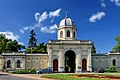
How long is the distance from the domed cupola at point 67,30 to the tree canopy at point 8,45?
92.0ft

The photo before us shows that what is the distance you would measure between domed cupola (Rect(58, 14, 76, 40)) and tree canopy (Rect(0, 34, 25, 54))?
28.1 meters

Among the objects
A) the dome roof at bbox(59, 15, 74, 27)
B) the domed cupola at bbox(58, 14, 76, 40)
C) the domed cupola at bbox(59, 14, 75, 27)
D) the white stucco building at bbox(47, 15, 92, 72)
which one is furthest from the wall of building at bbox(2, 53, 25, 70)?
the dome roof at bbox(59, 15, 74, 27)

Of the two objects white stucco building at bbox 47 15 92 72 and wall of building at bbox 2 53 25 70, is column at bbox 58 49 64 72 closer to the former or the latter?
white stucco building at bbox 47 15 92 72

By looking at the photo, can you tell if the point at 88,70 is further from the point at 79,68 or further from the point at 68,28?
the point at 68,28

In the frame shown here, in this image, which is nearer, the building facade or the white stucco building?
the white stucco building

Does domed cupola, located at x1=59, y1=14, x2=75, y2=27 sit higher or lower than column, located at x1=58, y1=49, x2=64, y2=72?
higher

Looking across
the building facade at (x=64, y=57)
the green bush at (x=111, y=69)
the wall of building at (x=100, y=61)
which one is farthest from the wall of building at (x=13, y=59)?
the green bush at (x=111, y=69)

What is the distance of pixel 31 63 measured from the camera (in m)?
77.9

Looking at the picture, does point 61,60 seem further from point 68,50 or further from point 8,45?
point 8,45

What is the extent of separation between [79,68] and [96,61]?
6601 mm

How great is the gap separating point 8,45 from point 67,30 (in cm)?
3127

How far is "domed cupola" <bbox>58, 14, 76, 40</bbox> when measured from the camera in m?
77.3

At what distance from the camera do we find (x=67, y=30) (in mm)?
77562

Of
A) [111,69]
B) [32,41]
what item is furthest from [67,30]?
[32,41]
